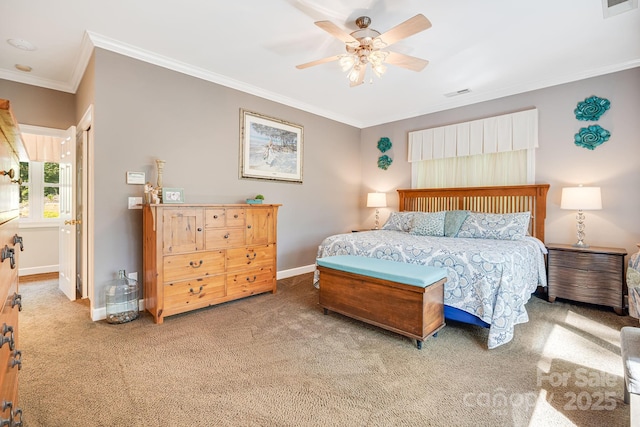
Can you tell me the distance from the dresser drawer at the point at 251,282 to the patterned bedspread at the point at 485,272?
122 cm

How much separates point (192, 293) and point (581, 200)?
4358mm

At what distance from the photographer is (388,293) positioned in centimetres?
251

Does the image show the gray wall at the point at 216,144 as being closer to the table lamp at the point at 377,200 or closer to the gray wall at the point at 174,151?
the gray wall at the point at 174,151

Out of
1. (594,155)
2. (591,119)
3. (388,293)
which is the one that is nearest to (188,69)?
(388,293)

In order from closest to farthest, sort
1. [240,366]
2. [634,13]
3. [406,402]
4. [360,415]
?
[360,415] → [406,402] → [240,366] → [634,13]

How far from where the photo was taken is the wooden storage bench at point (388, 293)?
2351 millimetres

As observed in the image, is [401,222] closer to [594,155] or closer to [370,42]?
[594,155]

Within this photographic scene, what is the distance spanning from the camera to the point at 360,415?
163 centimetres

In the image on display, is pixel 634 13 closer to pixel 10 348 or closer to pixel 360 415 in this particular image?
pixel 360 415

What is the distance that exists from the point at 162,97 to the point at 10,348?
305cm

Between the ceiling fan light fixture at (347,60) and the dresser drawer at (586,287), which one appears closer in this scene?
the ceiling fan light fixture at (347,60)

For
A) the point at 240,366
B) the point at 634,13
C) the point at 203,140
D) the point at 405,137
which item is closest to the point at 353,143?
the point at 405,137

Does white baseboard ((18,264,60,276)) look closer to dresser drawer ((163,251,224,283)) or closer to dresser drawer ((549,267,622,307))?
dresser drawer ((163,251,224,283))

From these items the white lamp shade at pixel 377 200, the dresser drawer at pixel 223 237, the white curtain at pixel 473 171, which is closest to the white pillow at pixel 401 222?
the white lamp shade at pixel 377 200
